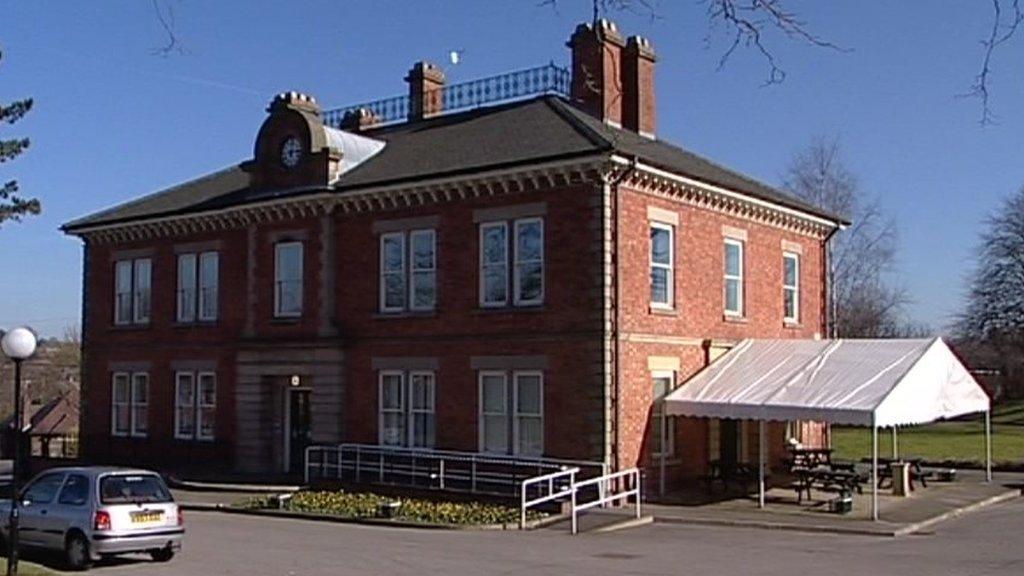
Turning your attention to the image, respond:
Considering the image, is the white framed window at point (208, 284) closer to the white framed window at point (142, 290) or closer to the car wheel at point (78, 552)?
the white framed window at point (142, 290)

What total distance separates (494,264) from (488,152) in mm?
2855

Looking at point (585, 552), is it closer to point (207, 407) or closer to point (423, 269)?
point (423, 269)

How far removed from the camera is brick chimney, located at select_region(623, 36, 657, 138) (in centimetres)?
3306

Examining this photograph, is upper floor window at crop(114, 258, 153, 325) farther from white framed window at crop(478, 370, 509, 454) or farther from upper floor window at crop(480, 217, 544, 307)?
white framed window at crop(478, 370, 509, 454)

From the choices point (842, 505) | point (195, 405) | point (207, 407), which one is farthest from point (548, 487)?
point (195, 405)

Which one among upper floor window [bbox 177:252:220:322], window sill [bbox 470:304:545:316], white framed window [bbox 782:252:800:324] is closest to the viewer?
window sill [bbox 470:304:545:316]

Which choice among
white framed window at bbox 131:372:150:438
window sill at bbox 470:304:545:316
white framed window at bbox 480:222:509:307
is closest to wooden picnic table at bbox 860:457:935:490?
window sill at bbox 470:304:545:316

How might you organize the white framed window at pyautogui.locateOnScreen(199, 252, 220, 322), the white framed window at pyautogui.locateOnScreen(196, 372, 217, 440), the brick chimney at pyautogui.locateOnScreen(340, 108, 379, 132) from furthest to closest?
1. the brick chimney at pyautogui.locateOnScreen(340, 108, 379, 132)
2. the white framed window at pyautogui.locateOnScreen(199, 252, 220, 322)
3. the white framed window at pyautogui.locateOnScreen(196, 372, 217, 440)

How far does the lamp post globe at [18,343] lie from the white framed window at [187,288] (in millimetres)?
17792

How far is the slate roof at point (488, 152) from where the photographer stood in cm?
2855

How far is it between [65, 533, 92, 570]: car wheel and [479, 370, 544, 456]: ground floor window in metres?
11.4

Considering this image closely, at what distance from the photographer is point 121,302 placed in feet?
127

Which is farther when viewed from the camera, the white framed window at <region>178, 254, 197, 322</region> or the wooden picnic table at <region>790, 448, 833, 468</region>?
the white framed window at <region>178, 254, 197, 322</region>

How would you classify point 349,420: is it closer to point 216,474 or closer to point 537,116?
point 216,474
